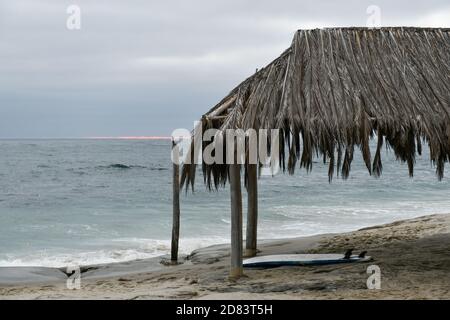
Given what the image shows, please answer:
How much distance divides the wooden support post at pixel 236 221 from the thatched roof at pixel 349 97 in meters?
0.55

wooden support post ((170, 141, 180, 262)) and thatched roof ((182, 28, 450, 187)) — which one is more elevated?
thatched roof ((182, 28, 450, 187))

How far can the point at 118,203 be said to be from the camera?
22.9 meters

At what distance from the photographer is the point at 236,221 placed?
7391 mm

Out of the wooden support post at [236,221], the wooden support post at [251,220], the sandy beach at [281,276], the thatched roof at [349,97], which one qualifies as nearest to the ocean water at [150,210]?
the thatched roof at [349,97]

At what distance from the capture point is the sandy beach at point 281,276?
667cm

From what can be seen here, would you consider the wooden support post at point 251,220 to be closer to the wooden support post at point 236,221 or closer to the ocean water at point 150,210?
the wooden support post at point 236,221

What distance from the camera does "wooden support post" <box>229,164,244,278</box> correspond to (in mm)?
7332

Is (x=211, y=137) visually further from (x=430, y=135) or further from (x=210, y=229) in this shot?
(x=210, y=229)

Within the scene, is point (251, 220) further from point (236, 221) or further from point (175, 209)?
point (236, 221)

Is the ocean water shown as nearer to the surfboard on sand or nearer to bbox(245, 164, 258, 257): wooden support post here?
the surfboard on sand

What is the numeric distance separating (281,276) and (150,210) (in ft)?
44.4

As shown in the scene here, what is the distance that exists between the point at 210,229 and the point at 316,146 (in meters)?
9.72

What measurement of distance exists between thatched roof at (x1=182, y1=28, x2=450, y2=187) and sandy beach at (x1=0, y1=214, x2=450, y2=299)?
1.21m

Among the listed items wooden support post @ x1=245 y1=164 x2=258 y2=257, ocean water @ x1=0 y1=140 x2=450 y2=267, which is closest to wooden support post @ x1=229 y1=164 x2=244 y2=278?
wooden support post @ x1=245 y1=164 x2=258 y2=257
